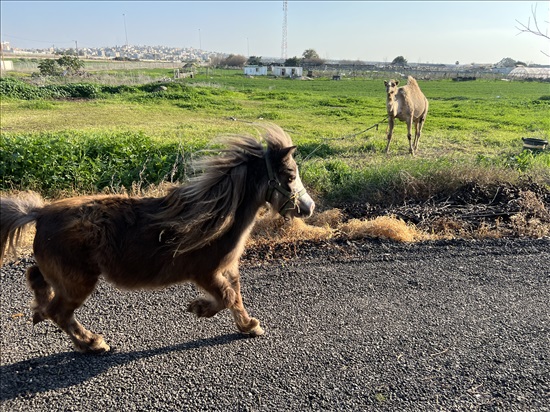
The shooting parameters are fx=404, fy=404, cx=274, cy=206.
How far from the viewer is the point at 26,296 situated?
4.31m

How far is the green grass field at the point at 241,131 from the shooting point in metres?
7.23

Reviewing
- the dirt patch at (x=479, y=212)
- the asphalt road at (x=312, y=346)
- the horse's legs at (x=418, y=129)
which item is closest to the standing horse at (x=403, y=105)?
the horse's legs at (x=418, y=129)

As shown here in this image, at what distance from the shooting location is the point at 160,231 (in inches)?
137

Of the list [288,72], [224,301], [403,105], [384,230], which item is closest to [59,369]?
[224,301]

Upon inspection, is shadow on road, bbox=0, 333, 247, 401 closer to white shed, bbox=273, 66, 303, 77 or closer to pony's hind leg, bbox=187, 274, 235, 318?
pony's hind leg, bbox=187, 274, 235, 318

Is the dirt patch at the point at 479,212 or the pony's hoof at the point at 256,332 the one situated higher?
the dirt patch at the point at 479,212

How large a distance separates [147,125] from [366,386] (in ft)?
50.9

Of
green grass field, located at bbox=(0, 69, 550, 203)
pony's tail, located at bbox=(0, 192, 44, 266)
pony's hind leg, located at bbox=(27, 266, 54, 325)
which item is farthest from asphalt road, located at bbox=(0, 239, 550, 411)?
green grass field, located at bbox=(0, 69, 550, 203)

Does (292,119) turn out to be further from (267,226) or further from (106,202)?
(106,202)

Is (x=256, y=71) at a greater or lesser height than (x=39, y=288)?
greater

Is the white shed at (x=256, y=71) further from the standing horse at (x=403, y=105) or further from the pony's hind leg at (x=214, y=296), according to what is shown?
the pony's hind leg at (x=214, y=296)

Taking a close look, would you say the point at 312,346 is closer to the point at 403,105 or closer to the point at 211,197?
the point at 211,197

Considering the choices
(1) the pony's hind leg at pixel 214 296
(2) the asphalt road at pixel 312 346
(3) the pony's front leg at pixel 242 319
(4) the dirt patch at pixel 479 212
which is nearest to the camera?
(2) the asphalt road at pixel 312 346

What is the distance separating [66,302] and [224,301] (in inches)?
52.3
